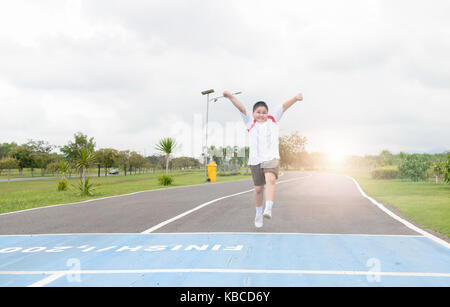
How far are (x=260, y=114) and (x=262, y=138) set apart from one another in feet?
1.03

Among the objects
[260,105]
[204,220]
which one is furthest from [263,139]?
[204,220]

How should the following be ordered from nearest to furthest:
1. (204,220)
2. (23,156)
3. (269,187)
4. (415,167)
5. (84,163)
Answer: (269,187), (204,220), (84,163), (415,167), (23,156)

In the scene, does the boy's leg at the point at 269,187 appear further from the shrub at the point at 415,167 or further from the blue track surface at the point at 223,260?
the shrub at the point at 415,167

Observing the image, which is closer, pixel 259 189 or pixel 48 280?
pixel 48 280

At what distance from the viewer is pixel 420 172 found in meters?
27.2

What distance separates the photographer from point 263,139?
462 cm

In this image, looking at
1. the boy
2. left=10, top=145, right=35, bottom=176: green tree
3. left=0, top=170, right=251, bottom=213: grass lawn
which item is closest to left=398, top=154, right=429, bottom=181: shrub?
left=0, top=170, right=251, bottom=213: grass lawn

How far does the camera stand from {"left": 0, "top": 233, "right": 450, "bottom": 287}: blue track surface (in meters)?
3.86

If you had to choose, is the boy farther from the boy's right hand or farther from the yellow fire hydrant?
the yellow fire hydrant

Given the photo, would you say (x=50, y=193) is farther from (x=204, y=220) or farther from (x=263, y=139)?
(x=263, y=139)

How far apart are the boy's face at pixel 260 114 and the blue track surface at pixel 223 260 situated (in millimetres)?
1845

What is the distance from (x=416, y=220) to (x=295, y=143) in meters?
71.4

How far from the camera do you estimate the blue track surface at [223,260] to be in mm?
3863
